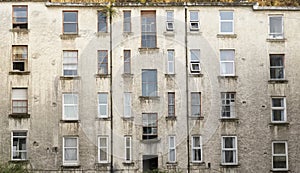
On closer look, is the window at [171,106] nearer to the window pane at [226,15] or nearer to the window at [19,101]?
the window pane at [226,15]

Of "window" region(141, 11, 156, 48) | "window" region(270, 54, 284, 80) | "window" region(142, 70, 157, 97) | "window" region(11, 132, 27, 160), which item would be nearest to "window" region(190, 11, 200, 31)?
"window" region(141, 11, 156, 48)

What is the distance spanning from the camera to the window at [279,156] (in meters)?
48.9

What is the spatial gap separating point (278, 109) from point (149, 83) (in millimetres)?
9968

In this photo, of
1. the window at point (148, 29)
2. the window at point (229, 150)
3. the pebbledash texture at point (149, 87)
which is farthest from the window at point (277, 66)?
the window at point (148, 29)

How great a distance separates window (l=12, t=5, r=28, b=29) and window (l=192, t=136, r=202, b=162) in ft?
50.3

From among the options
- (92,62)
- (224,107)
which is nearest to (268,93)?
(224,107)

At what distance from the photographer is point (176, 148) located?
48.3 metres

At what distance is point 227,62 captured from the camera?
1973 inches

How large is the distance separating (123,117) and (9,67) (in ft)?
30.4

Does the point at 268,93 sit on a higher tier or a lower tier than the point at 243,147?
higher

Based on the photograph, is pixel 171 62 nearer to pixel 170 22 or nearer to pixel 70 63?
pixel 170 22

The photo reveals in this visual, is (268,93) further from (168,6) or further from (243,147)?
(168,6)

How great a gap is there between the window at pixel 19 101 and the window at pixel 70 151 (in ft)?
12.4

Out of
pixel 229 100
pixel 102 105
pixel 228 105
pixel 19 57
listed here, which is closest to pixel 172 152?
pixel 228 105
